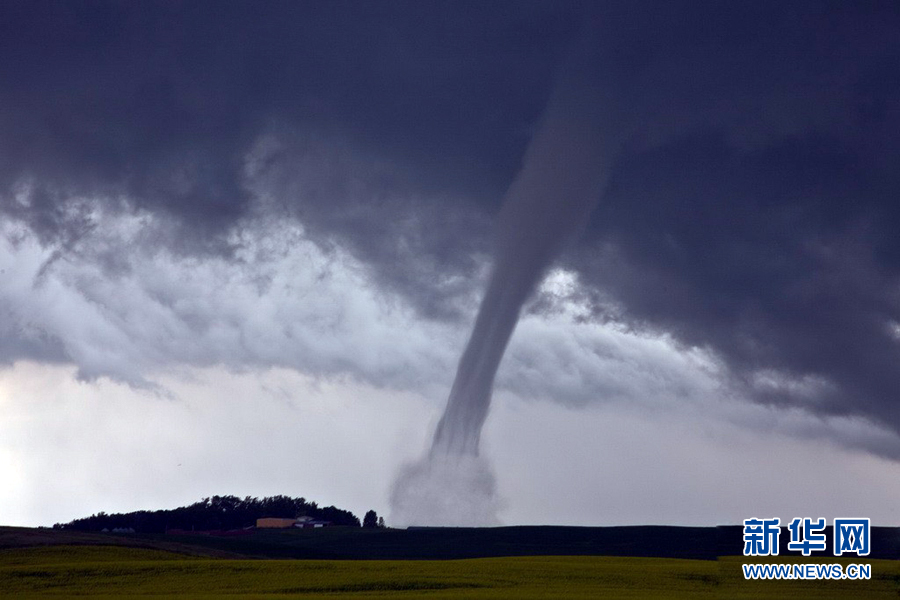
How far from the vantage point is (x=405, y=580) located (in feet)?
183

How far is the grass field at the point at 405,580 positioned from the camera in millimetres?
51312

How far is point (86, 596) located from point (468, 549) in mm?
51140

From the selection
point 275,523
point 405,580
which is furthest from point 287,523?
point 405,580

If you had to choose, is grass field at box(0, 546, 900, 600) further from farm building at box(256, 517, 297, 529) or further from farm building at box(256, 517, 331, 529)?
farm building at box(256, 517, 297, 529)

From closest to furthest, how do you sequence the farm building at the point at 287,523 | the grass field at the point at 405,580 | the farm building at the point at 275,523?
1. the grass field at the point at 405,580
2. the farm building at the point at 287,523
3. the farm building at the point at 275,523

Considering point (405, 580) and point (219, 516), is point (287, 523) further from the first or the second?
point (405, 580)

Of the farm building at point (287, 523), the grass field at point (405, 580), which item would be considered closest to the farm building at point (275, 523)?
the farm building at point (287, 523)

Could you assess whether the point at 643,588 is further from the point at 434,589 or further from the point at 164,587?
the point at 164,587

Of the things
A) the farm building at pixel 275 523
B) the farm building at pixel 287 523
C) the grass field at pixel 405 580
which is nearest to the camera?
the grass field at pixel 405 580

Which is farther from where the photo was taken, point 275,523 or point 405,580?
point 275,523

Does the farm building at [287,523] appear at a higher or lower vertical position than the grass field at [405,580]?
higher

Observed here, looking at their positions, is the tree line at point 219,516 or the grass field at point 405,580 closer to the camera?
the grass field at point 405,580

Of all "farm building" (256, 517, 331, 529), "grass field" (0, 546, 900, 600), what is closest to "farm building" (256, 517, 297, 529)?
"farm building" (256, 517, 331, 529)

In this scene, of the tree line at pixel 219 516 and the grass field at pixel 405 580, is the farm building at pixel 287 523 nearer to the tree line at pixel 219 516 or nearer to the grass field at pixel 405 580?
the tree line at pixel 219 516
